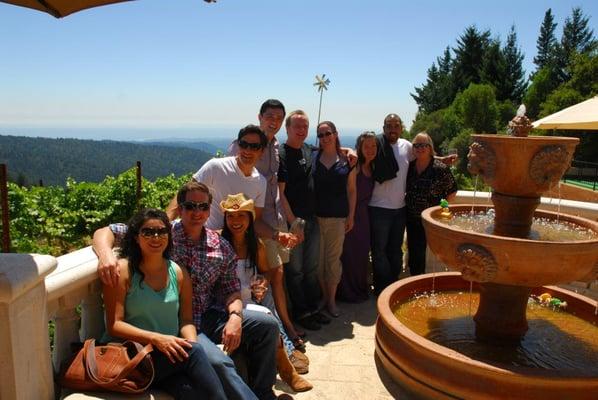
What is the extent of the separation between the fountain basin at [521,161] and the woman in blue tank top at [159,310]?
2.36 metres

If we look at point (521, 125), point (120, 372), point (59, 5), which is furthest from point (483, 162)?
point (59, 5)

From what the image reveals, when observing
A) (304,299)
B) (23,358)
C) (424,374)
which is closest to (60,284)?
(23,358)

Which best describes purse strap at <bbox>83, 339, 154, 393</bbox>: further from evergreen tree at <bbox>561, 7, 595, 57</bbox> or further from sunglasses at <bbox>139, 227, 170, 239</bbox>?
evergreen tree at <bbox>561, 7, 595, 57</bbox>

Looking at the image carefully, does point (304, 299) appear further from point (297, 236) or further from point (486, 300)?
point (486, 300)

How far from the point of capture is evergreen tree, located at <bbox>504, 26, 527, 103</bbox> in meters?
45.0

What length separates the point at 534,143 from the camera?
11.1 feet

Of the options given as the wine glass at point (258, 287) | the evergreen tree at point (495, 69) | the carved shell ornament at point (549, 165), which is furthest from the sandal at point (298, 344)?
the evergreen tree at point (495, 69)

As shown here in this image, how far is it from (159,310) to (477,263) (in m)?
2.11

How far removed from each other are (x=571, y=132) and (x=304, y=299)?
2466cm

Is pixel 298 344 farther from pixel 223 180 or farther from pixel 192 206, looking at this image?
pixel 192 206

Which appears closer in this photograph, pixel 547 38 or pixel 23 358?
pixel 23 358

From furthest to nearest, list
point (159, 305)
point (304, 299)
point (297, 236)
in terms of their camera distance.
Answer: point (304, 299) → point (297, 236) → point (159, 305)

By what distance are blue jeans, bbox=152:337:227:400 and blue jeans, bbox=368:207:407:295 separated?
10.4 ft

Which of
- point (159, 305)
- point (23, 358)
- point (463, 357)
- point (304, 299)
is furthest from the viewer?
point (304, 299)
